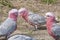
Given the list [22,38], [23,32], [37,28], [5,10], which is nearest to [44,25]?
[37,28]

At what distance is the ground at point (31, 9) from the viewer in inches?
273

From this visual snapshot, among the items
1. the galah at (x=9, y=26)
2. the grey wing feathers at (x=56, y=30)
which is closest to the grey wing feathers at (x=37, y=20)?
the galah at (x=9, y=26)

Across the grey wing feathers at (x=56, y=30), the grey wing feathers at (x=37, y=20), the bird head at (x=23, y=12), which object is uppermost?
the bird head at (x=23, y=12)

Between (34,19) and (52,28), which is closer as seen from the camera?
(52,28)

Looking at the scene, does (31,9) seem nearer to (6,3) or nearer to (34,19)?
(6,3)

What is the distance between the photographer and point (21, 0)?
904cm

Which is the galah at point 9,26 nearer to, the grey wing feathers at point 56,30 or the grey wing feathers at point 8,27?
the grey wing feathers at point 8,27

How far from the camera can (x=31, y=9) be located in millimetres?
8375

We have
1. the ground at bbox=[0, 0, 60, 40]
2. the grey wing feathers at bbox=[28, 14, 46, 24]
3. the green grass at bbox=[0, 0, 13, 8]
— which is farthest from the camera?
the green grass at bbox=[0, 0, 13, 8]

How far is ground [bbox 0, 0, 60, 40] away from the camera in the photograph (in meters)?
6.93

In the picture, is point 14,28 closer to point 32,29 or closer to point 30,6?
point 32,29

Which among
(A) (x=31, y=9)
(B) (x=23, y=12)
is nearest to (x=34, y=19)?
(B) (x=23, y=12)

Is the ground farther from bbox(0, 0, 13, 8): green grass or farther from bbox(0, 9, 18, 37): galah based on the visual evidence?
bbox(0, 9, 18, 37): galah

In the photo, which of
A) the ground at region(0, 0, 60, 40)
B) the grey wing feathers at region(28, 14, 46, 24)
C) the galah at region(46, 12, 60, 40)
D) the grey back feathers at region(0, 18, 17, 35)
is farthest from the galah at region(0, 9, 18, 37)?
the galah at region(46, 12, 60, 40)
